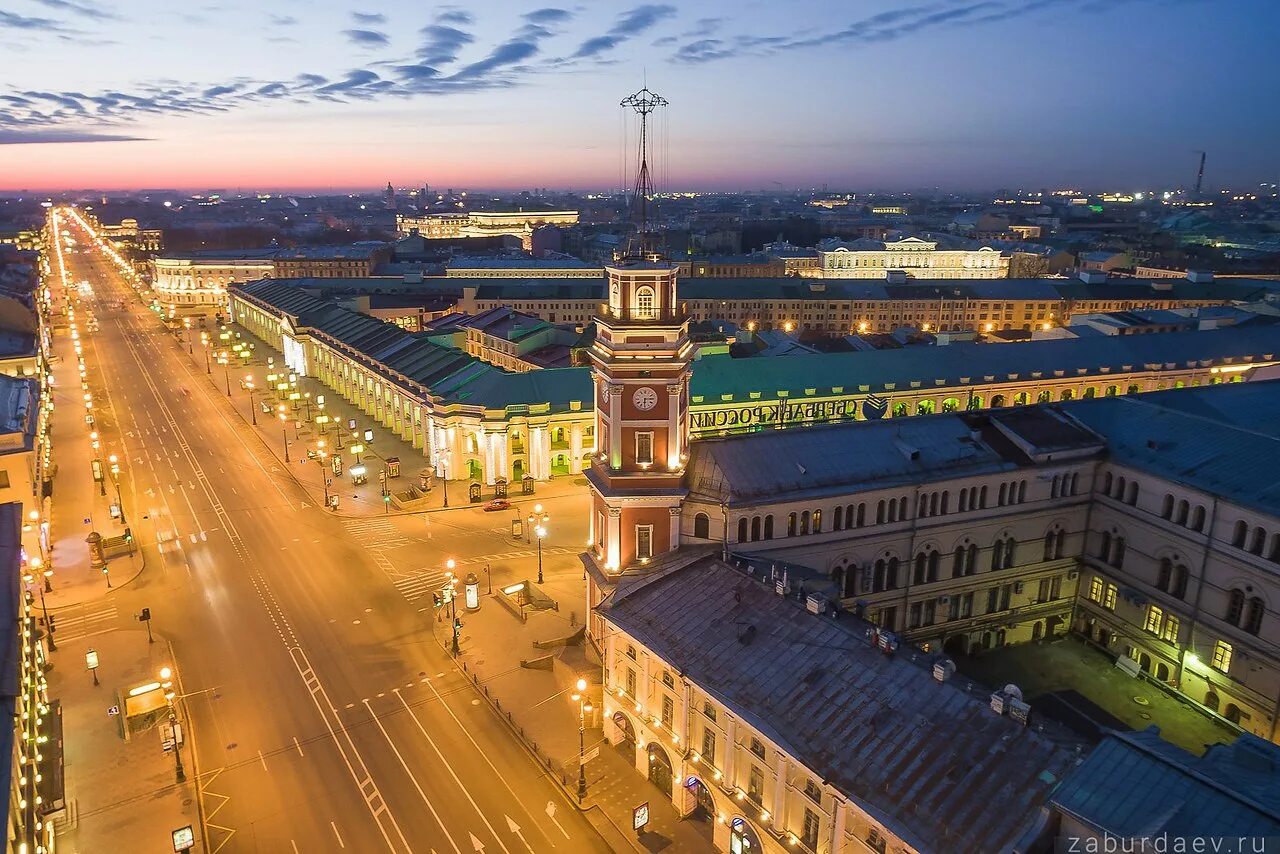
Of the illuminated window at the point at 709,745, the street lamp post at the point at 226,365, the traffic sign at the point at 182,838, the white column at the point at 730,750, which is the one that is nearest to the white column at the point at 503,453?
the illuminated window at the point at 709,745

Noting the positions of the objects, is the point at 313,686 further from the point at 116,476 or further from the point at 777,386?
the point at 777,386

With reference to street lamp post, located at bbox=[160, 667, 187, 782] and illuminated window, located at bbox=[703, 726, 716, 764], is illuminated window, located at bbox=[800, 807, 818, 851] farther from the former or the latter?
street lamp post, located at bbox=[160, 667, 187, 782]

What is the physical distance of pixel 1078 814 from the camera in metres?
28.2

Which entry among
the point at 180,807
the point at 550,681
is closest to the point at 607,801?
the point at 550,681

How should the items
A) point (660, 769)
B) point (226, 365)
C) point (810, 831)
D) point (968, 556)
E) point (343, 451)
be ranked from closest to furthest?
point (810, 831) → point (660, 769) → point (968, 556) → point (343, 451) → point (226, 365)

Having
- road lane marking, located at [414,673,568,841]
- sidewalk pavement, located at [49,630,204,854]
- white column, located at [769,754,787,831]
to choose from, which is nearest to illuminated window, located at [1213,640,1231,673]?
white column, located at [769,754,787,831]

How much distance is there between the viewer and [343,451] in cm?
10750

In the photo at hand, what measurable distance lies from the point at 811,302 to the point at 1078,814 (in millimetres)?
154117

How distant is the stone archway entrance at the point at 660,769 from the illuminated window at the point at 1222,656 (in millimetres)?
36529

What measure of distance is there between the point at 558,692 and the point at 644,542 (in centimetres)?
1193

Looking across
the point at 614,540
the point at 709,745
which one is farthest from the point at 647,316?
the point at 709,745

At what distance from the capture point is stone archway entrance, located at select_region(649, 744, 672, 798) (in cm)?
4675

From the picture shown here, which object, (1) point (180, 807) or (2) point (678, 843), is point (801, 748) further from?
(1) point (180, 807)

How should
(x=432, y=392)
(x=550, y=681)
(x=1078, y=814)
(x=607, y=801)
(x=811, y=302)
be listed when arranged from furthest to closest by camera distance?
(x=811, y=302)
(x=432, y=392)
(x=550, y=681)
(x=607, y=801)
(x=1078, y=814)
